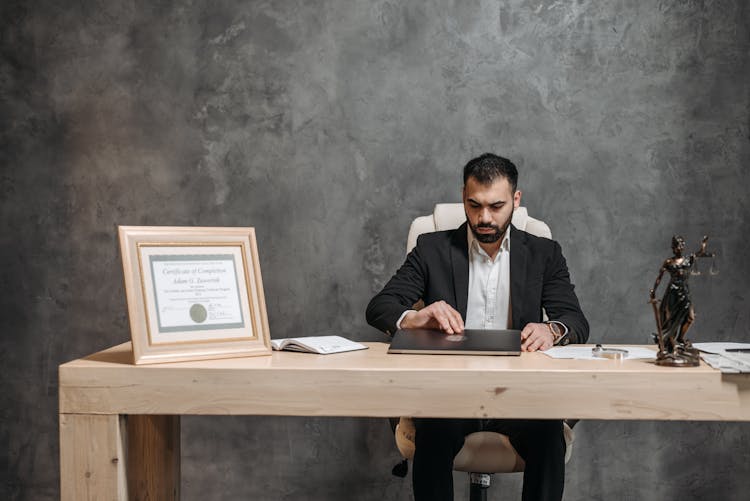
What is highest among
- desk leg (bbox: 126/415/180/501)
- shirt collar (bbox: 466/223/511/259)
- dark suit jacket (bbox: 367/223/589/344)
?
shirt collar (bbox: 466/223/511/259)

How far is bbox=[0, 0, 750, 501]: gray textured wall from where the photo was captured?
8.69 ft

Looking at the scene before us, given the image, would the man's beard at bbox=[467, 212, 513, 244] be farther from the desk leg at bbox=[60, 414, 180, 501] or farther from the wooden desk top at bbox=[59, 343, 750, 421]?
the desk leg at bbox=[60, 414, 180, 501]

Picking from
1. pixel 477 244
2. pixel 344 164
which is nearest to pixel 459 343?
pixel 477 244

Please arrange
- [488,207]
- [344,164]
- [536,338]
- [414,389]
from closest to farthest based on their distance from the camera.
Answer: [414,389]
[536,338]
[488,207]
[344,164]

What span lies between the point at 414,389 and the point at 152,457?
2.40 ft

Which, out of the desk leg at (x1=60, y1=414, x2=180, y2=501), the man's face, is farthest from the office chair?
the desk leg at (x1=60, y1=414, x2=180, y2=501)

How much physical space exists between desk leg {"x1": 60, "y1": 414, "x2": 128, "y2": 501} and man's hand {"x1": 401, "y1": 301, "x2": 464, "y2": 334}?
0.77 m

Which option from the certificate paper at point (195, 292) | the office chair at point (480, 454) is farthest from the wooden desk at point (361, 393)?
the office chair at point (480, 454)

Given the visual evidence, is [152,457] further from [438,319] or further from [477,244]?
[477,244]

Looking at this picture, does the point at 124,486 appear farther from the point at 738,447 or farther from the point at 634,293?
the point at 738,447

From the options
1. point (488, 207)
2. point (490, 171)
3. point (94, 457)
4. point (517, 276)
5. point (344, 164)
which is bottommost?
point (94, 457)

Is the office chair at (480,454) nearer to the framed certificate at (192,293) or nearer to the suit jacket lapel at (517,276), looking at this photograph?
the suit jacket lapel at (517,276)

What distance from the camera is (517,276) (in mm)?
2186

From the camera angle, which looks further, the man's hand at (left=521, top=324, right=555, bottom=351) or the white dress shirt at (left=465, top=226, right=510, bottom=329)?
the white dress shirt at (left=465, top=226, right=510, bottom=329)
